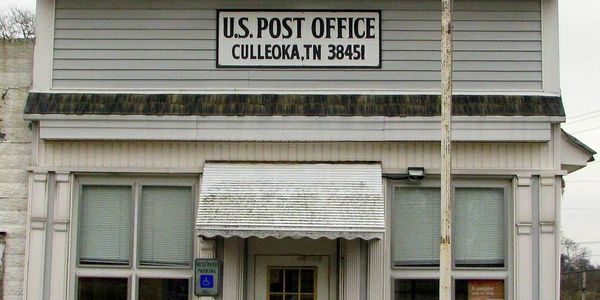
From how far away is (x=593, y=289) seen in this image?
194 feet

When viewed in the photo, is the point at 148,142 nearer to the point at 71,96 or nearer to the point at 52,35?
the point at 71,96

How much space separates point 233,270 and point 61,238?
2.26m

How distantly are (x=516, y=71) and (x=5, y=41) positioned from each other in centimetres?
676

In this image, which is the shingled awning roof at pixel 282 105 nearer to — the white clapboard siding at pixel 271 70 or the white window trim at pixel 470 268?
the white clapboard siding at pixel 271 70

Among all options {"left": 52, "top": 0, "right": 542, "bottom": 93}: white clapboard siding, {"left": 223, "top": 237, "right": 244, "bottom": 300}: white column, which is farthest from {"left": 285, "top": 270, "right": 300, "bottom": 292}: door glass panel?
{"left": 52, "top": 0, "right": 542, "bottom": 93}: white clapboard siding

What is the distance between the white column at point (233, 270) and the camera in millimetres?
11953

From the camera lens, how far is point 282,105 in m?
12.0

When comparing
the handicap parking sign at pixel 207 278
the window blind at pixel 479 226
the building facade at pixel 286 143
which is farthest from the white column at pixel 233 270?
the window blind at pixel 479 226

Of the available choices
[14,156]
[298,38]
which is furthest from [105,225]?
[298,38]

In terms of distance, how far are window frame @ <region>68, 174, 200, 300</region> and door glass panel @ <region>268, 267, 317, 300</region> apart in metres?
1.09

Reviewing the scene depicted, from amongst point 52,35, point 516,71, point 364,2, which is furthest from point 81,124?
point 516,71

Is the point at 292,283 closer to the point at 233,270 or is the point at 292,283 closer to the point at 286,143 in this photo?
the point at 233,270

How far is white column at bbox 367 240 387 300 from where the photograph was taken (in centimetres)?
1180

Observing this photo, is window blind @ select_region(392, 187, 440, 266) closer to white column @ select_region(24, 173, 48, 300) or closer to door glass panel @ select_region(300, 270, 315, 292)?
door glass panel @ select_region(300, 270, 315, 292)
